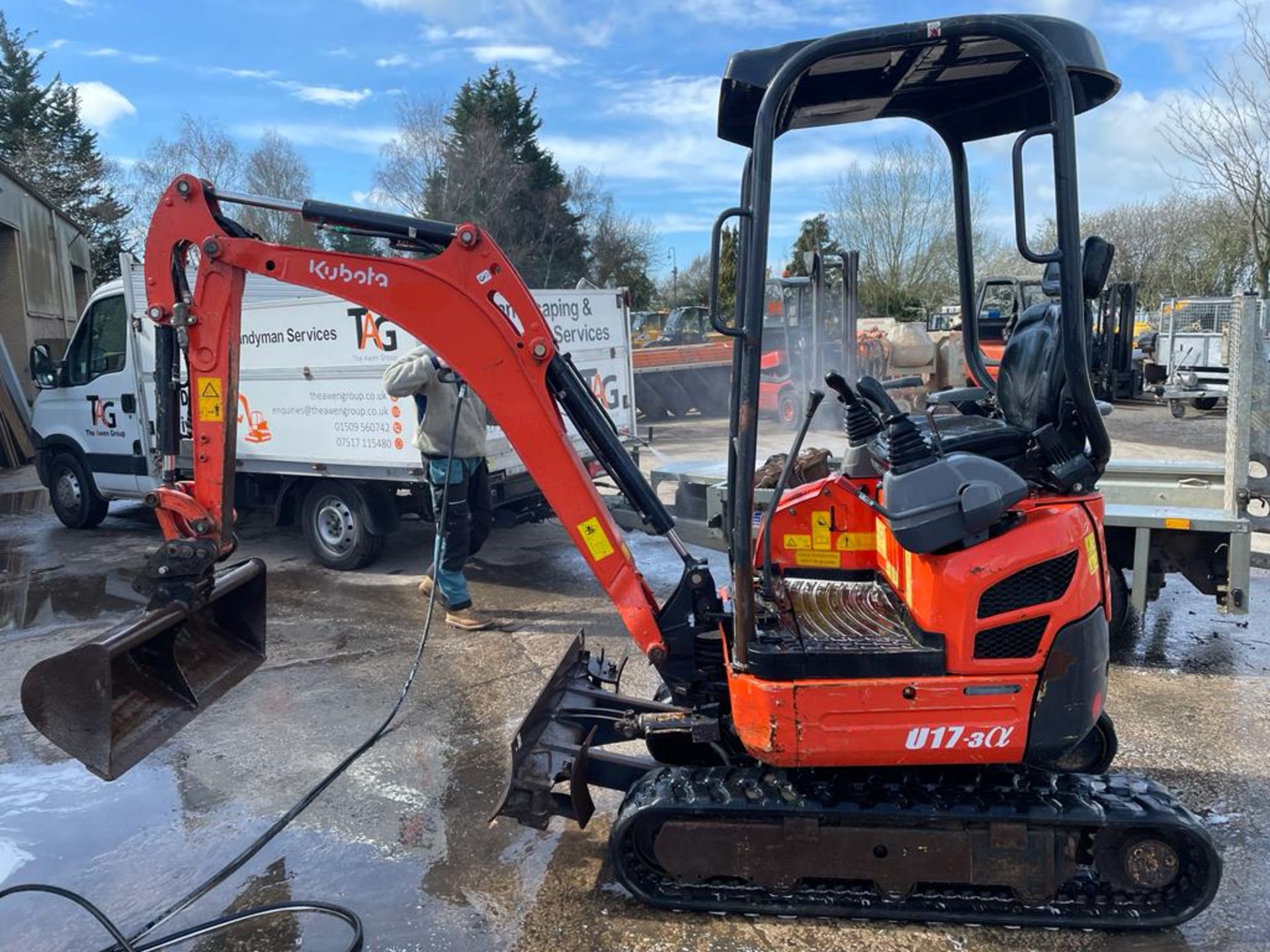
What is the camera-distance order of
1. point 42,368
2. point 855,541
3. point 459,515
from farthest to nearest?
point 42,368 < point 459,515 < point 855,541

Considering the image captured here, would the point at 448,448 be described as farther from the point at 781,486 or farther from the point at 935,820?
the point at 935,820

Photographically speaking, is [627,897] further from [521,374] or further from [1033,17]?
[1033,17]

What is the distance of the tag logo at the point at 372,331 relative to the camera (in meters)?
6.98

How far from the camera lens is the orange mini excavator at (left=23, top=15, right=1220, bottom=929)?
2.82 meters

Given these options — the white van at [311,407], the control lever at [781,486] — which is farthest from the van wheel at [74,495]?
the control lever at [781,486]

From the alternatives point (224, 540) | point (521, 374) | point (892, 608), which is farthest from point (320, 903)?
point (892, 608)

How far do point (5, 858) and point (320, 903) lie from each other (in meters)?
1.43

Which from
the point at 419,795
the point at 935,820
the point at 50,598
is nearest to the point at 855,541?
the point at 935,820

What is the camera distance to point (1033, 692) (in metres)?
2.85

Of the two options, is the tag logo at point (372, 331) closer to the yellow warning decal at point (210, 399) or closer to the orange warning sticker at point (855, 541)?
the yellow warning decal at point (210, 399)

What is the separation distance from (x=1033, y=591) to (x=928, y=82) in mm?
1836

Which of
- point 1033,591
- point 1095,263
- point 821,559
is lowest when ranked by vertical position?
point 821,559

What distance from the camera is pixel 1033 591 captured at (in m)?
2.83

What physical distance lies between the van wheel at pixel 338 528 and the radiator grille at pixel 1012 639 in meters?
5.83
